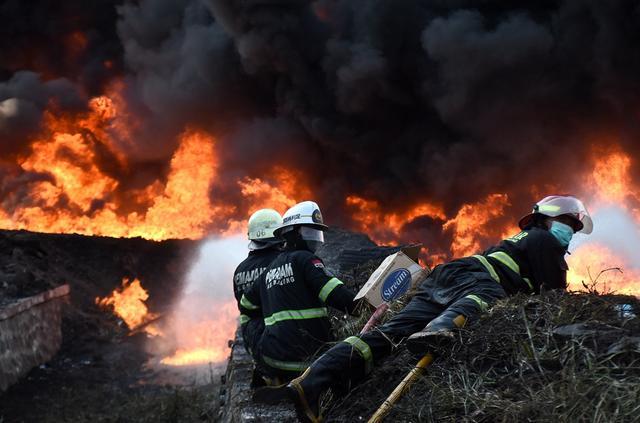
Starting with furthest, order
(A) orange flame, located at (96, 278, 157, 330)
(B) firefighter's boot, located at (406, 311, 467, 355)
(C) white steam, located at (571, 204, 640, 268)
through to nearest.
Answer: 1. (A) orange flame, located at (96, 278, 157, 330)
2. (C) white steam, located at (571, 204, 640, 268)
3. (B) firefighter's boot, located at (406, 311, 467, 355)

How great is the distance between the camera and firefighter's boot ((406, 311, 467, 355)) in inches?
125

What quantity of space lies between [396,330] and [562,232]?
65.8 inches

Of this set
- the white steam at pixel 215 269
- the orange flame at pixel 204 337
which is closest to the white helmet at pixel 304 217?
the orange flame at pixel 204 337

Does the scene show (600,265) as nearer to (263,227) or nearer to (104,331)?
(263,227)

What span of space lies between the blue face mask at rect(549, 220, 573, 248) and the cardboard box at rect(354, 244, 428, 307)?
110 cm

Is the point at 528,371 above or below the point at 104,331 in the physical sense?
above

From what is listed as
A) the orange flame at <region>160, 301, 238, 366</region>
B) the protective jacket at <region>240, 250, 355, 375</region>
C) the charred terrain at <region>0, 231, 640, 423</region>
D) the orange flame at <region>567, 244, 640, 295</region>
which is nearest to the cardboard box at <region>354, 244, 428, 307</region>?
the charred terrain at <region>0, 231, 640, 423</region>

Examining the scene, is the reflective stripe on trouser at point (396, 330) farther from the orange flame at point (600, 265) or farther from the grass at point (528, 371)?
the orange flame at point (600, 265)

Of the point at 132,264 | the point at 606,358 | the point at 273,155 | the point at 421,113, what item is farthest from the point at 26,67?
the point at 606,358

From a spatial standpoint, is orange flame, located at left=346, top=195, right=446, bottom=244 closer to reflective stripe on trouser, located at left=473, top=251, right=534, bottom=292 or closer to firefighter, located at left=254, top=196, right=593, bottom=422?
firefighter, located at left=254, top=196, right=593, bottom=422

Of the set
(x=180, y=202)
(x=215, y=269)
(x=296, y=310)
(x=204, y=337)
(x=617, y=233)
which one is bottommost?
(x=204, y=337)

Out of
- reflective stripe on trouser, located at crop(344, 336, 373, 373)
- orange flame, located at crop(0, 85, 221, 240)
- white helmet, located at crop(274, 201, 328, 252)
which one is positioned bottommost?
reflective stripe on trouser, located at crop(344, 336, 373, 373)

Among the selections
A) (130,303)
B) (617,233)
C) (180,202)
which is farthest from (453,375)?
(180,202)

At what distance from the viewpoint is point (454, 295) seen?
372cm
